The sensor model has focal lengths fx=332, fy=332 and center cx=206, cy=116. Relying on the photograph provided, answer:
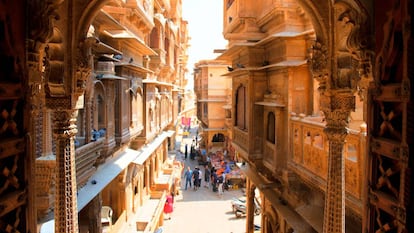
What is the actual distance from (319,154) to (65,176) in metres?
5.05

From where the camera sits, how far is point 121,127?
11.5 metres

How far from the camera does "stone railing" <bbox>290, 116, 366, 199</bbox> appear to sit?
5.51m

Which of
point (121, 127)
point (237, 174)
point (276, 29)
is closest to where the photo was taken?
point (276, 29)

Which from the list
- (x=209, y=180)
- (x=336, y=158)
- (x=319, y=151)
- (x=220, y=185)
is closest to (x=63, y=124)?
(x=336, y=158)

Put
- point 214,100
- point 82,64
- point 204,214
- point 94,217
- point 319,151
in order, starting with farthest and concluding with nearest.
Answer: point 214,100
point 204,214
point 94,217
point 319,151
point 82,64

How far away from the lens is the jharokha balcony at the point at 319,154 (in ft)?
18.0

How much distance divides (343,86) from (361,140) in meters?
1.23

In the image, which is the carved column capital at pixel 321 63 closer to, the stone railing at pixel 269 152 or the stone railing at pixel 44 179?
the stone railing at pixel 44 179

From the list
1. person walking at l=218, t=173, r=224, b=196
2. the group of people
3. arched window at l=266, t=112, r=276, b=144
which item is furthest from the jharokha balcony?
the group of people

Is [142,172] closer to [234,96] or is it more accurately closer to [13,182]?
[234,96]

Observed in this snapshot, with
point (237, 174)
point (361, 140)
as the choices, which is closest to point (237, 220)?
point (237, 174)

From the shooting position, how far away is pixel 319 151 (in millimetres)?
7141

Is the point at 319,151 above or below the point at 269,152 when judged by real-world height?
above

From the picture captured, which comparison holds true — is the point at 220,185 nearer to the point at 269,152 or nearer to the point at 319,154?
the point at 269,152
